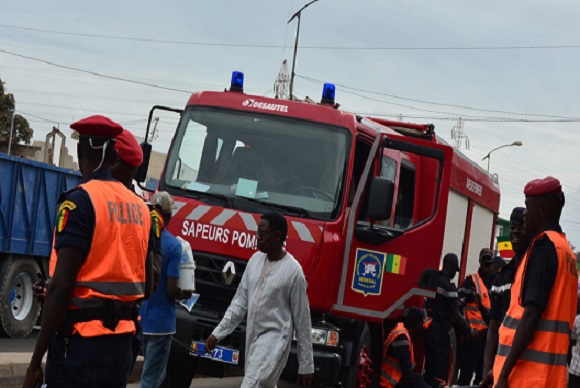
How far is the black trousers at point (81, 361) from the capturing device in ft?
14.4

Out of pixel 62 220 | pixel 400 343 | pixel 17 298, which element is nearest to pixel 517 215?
pixel 62 220

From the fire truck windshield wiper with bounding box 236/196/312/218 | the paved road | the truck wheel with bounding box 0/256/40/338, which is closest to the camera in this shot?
the fire truck windshield wiper with bounding box 236/196/312/218

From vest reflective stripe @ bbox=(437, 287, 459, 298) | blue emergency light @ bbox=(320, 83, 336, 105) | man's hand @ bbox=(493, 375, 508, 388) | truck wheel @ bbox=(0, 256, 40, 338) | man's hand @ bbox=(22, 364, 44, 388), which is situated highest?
blue emergency light @ bbox=(320, 83, 336, 105)

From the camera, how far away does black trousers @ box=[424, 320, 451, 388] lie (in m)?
12.3

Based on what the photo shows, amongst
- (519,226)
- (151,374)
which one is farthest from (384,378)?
(519,226)

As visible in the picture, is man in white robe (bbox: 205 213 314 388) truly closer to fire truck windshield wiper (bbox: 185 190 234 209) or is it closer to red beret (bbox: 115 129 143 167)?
red beret (bbox: 115 129 143 167)

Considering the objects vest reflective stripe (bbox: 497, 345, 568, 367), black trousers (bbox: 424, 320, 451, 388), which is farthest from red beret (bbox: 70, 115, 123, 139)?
black trousers (bbox: 424, 320, 451, 388)

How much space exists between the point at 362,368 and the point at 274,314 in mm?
3352

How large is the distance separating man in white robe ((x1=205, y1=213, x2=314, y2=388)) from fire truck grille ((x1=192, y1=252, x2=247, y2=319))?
234 centimetres

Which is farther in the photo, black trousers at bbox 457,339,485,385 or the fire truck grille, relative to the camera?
black trousers at bbox 457,339,485,385

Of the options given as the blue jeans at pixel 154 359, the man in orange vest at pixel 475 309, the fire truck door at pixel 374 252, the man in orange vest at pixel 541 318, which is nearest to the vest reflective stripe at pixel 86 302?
the man in orange vest at pixel 541 318

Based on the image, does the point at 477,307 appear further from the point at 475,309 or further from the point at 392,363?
the point at 392,363

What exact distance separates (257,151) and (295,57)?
822 inches

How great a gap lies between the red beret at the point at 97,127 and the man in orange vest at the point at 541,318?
2.04m
